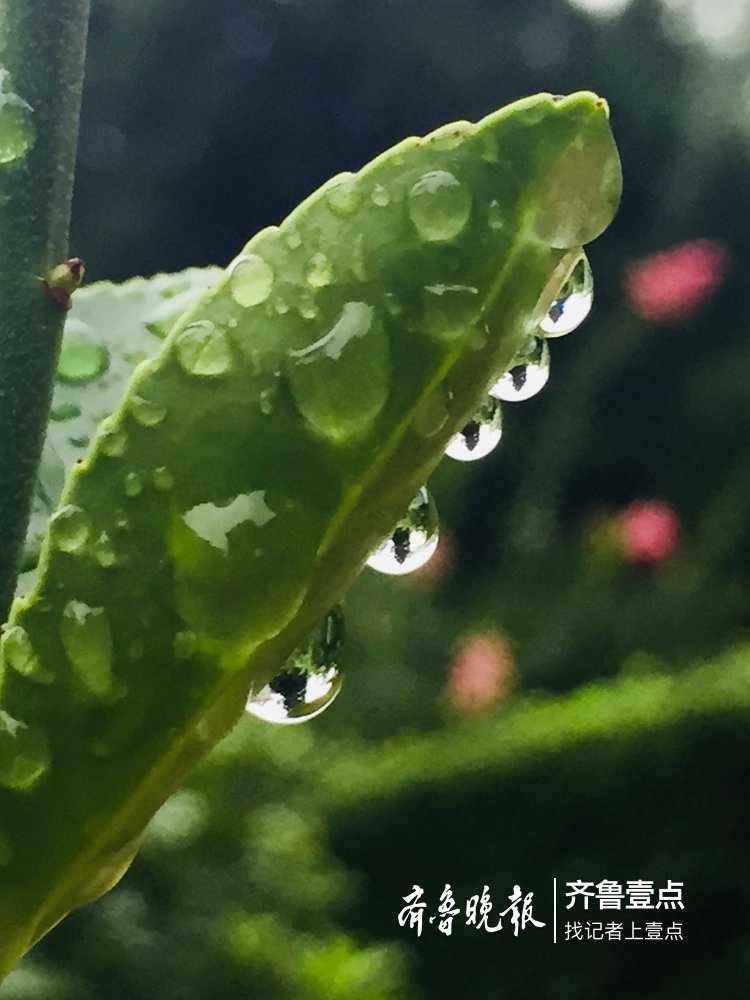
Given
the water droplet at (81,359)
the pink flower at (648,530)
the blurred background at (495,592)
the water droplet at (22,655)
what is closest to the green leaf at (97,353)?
the water droplet at (81,359)

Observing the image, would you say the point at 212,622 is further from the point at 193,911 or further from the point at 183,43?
the point at 183,43

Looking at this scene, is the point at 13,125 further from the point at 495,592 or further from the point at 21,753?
the point at 495,592

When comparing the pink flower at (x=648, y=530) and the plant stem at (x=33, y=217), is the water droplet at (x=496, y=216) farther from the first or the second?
the pink flower at (x=648, y=530)

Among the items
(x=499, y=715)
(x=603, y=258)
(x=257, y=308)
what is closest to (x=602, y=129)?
(x=257, y=308)

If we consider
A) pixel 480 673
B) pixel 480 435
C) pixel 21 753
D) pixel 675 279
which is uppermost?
pixel 675 279

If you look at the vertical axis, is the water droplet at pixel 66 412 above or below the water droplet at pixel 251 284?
above

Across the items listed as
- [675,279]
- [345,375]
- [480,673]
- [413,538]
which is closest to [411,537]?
[413,538]

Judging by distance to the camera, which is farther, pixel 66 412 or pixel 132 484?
pixel 66 412
